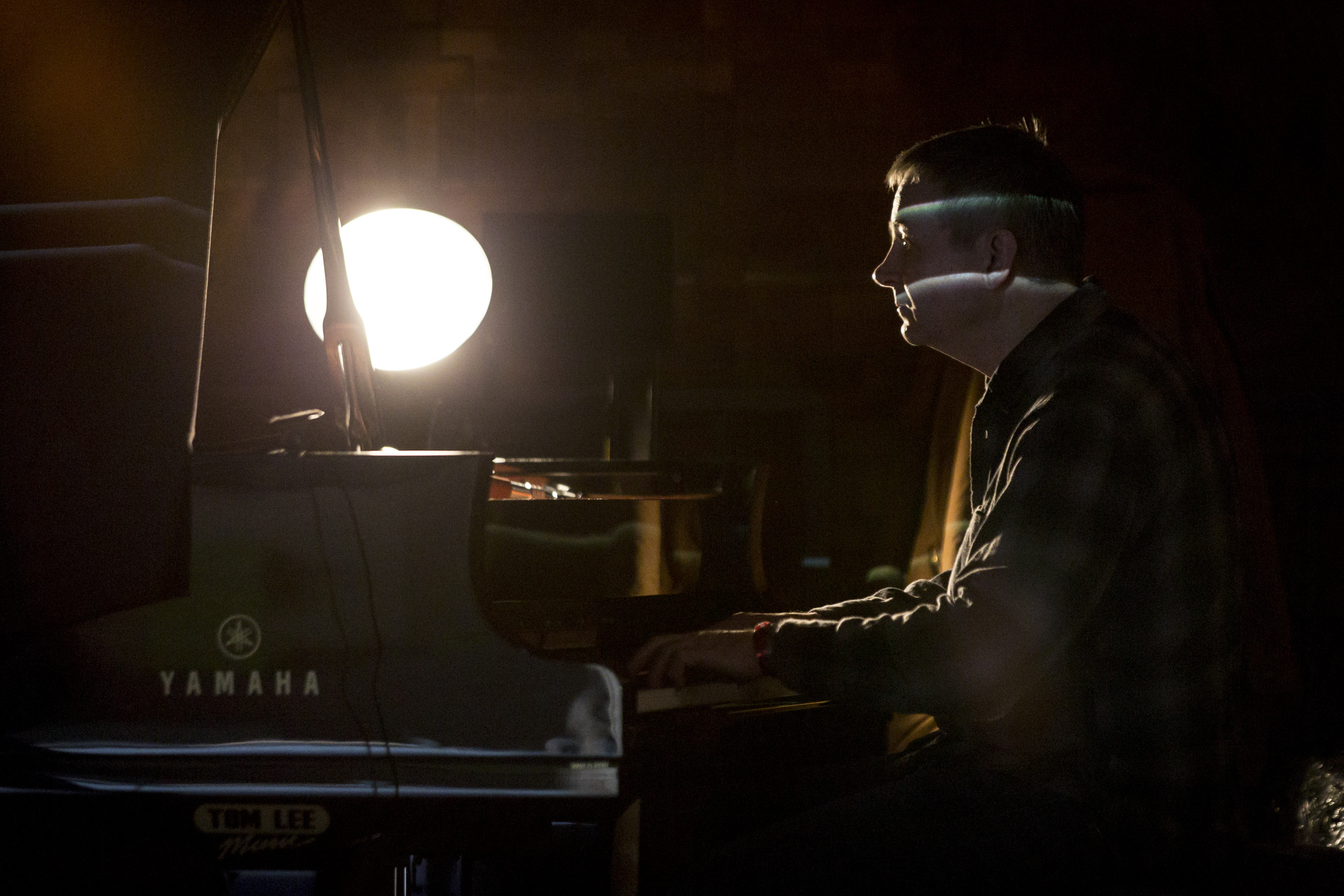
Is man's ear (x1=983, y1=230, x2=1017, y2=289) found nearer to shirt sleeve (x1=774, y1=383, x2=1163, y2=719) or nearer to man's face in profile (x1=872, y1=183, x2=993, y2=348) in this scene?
man's face in profile (x1=872, y1=183, x2=993, y2=348)

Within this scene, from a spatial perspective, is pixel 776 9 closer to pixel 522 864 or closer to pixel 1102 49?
pixel 1102 49

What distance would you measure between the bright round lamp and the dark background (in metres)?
0.32

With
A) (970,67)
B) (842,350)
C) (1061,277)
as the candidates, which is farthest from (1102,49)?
(1061,277)

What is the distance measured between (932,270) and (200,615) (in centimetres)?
95

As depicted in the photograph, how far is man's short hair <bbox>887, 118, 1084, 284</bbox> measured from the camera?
1203 millimetres

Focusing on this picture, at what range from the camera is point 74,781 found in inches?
35.0

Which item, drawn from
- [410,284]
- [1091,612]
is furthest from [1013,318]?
[410,284]

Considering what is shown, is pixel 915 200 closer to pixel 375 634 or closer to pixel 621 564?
pixel 621 564

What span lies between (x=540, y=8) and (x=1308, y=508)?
2.53 metres

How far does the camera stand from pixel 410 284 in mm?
2324

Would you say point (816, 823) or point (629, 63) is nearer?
point (816, 823)

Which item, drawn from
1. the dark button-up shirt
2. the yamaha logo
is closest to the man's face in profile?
the dark button-up shirt

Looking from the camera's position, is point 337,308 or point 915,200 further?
point 915,200

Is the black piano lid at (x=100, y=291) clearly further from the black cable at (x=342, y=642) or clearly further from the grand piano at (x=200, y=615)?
the black cable at (x=342, y=642)
